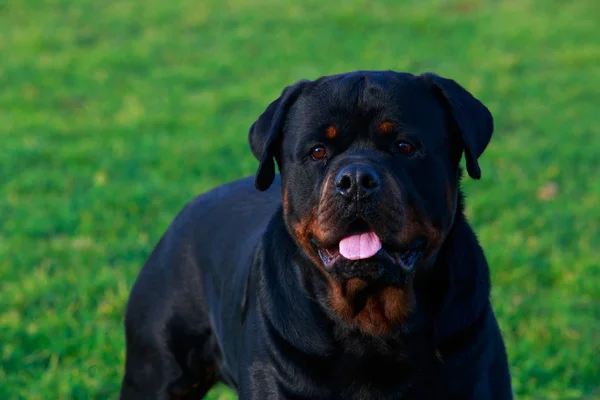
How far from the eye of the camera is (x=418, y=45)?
1323cm

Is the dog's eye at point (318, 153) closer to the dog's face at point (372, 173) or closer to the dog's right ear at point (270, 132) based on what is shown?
the dog's face at point (372, 173)

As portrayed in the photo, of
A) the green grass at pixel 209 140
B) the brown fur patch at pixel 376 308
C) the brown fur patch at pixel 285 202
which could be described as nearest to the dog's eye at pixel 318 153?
the brown fur patch at pixel 285 202

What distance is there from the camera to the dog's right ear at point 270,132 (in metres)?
3.71

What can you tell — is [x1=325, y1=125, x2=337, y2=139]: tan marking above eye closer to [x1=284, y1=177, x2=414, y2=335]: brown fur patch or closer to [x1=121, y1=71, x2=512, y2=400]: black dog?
[x1=121, y1=71, x2=512, y2=400]: black dog

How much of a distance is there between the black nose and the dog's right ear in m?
0.50

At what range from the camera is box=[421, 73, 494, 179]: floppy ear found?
11.6ft

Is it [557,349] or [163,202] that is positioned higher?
[163,202]

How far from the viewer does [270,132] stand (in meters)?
3.70

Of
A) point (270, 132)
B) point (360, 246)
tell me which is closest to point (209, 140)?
point (270, 132)

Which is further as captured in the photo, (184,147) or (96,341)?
(184,147)

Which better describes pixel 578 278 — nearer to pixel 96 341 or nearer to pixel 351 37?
pixel 96 341

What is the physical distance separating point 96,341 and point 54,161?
3.67 meters

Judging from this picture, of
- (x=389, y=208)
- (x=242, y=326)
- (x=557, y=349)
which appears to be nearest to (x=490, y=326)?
(x=389, y=208)

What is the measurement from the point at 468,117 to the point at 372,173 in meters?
0.53
